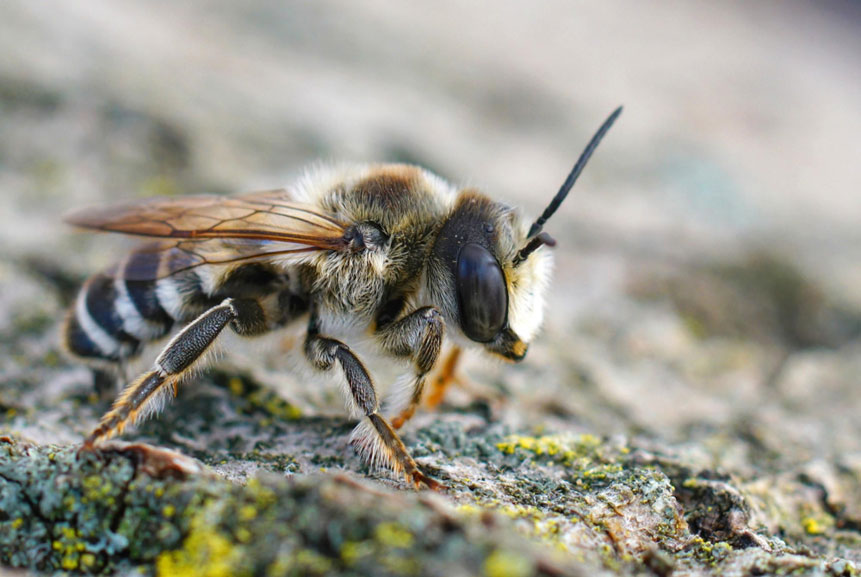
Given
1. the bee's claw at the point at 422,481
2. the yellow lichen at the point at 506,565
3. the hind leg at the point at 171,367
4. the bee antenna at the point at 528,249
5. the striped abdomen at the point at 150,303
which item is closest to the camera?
the yellow lichen at the point at 506,565

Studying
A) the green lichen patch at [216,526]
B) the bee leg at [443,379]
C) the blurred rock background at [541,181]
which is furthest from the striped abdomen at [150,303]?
the green lichen patch at [216,526]

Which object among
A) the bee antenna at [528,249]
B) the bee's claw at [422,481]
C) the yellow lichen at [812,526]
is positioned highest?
the bee antenna at [528,249]

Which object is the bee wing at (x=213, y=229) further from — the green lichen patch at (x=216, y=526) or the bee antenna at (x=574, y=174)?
the green lichen patch at (x=216, y=526)

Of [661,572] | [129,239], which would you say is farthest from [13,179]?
[661,572]

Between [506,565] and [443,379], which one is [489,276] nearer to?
[443,379]

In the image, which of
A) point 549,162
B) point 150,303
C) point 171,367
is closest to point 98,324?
point 150,303

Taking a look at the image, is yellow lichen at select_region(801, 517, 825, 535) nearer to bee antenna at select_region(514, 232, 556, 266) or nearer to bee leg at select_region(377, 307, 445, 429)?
bee antenna at select_region(514, 232, 556, 266)

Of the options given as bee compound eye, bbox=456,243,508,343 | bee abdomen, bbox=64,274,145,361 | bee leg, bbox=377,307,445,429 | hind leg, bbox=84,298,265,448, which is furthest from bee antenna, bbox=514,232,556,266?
bee abdomen, bbox=64,274,145,361

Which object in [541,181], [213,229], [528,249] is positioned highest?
[541,181]
